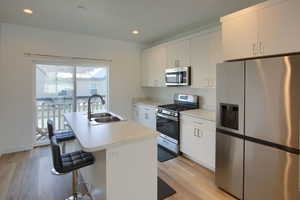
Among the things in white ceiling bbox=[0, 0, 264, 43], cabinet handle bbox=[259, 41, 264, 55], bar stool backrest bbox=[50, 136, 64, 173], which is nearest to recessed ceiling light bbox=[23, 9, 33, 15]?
white ceiling bbox=[0, 0, 264, 43]

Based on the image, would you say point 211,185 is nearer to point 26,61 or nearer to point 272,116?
point 272,116

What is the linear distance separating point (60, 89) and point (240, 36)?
153 inches

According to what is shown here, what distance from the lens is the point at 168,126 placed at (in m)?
3.55

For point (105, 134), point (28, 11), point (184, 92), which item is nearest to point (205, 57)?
point (184, 92)

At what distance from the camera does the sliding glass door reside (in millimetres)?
3965

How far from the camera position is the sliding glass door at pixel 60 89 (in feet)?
13.0

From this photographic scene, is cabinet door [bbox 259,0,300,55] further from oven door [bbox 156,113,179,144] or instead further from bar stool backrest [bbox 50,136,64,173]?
bar stool backrest [bbox 50,136,64,173]

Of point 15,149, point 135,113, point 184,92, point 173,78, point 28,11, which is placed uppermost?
point 28,11

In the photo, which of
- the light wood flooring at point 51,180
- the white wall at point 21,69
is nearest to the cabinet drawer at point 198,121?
the light wood flooring at point 51,180

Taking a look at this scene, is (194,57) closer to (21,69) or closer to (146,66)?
(146,66)

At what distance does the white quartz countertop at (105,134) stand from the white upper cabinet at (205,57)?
170cm

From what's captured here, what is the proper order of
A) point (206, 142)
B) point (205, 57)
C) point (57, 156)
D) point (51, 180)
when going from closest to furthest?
point (57, 156), point (51, 180), point (206, 142), point (205, 57)

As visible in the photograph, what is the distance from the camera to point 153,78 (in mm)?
4488

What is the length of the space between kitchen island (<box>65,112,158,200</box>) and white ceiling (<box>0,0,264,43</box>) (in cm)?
190
